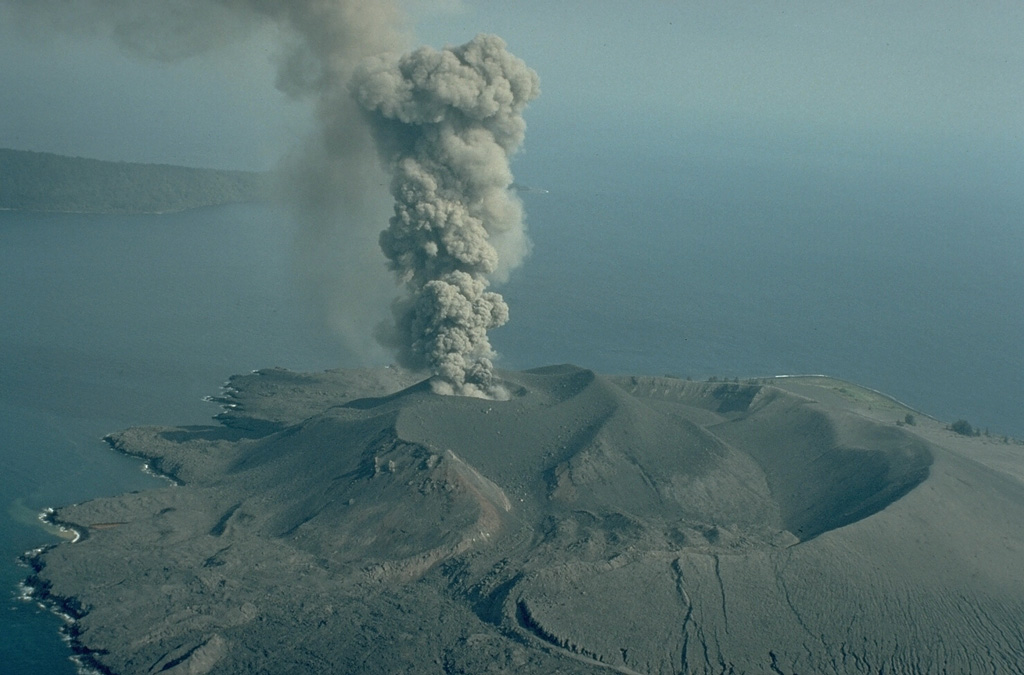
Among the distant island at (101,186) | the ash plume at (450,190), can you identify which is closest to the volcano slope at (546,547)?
the ash plume at (450,190)

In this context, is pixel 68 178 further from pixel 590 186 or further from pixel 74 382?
pixel 590 186

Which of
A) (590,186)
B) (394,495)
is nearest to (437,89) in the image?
(394,495)

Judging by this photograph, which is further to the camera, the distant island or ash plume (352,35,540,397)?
the distant island

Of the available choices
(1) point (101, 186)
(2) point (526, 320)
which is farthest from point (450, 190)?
(1) point (101, 186)

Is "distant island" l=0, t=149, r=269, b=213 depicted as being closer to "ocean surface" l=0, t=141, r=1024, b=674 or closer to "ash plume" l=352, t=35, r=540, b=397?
"ocean surface" l=0, t=141, r=1024, b=674

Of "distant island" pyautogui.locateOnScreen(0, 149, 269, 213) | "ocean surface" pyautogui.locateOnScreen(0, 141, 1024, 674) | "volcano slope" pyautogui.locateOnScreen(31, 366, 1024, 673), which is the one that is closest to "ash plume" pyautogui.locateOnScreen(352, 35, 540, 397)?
"volcano slope" pyautogui.locateOnScreen(31, 366, 1024, 673)

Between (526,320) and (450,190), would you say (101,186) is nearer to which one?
(526,320)

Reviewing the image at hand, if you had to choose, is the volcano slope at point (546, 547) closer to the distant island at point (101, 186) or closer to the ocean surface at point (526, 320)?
the ocean surface at point (526, 320)

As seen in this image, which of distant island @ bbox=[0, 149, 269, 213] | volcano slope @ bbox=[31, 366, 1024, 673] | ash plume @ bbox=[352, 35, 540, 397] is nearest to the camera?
volcano slope @ bbox=[31, 366, 1024, 673]

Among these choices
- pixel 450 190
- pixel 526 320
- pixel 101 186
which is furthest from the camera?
pixel 101 186
